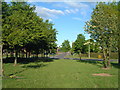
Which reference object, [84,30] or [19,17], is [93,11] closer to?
[84,30]

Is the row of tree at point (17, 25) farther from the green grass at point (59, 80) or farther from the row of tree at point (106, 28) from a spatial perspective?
the row of tree at point (106, 28)

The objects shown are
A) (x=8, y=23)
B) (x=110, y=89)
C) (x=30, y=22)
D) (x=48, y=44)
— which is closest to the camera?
(x=110, y=89)

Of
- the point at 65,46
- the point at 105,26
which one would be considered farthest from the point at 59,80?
the point at 65,46

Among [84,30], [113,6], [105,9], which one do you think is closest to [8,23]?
[84,30]

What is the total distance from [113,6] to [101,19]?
4.08 meters

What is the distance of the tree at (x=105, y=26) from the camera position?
77.8ft

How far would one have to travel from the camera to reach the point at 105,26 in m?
24.2

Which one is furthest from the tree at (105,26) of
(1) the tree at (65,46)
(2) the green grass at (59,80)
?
(1) the tree at (65,46)

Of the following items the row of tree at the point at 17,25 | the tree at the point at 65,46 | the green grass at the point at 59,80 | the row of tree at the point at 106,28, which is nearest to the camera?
the green grass at the point at 59,80

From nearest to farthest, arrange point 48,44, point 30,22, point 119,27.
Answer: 1. point 119,27
2. point 30,22
3. point 48,44

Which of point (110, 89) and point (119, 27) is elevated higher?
point (119, 27)

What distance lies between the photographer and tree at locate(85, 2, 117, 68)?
2372 centimetres

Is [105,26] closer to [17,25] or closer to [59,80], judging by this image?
[17,25]

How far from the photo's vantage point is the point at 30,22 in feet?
88.8
